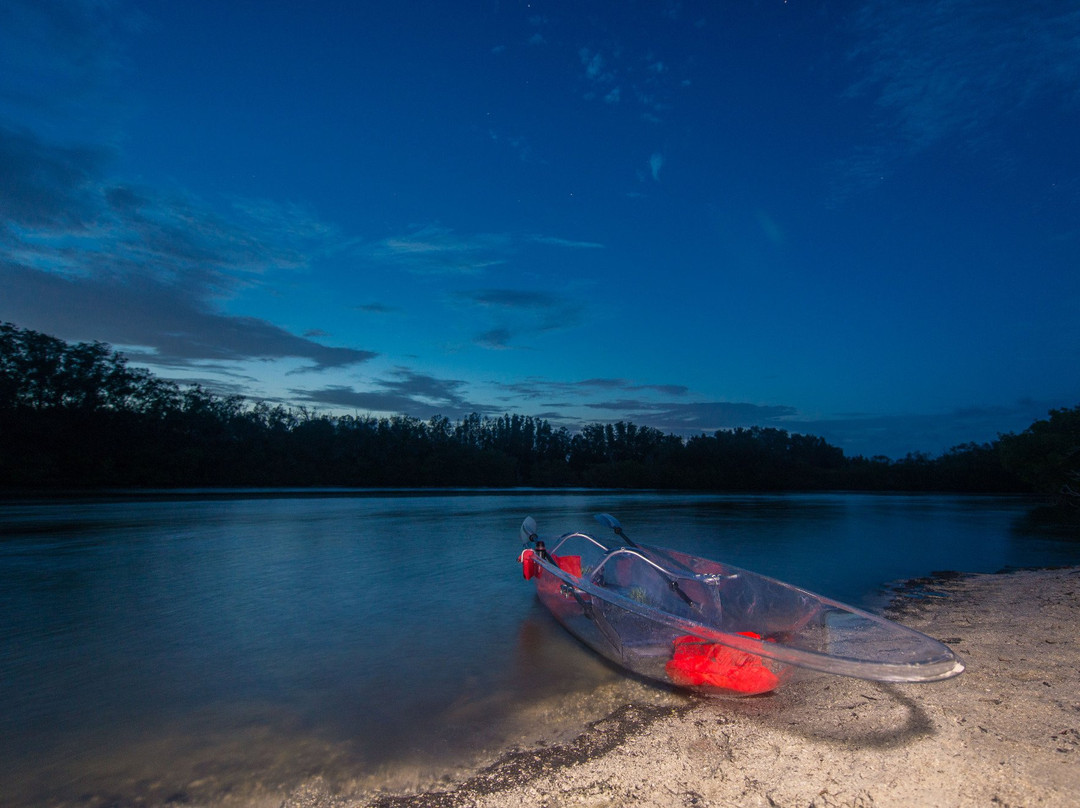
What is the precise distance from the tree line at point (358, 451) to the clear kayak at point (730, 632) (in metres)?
29.5

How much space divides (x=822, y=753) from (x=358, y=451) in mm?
62753

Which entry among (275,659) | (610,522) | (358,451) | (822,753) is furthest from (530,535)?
(358,451)

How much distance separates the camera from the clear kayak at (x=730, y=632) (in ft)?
10.3

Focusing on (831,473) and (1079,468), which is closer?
(1079,468)

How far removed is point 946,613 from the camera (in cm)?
666

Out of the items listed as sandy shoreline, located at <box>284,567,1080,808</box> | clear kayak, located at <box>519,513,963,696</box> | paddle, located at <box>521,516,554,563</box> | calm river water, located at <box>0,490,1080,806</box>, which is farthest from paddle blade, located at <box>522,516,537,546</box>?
sandy shoreline, located at <box>284,567,1080,808</box>

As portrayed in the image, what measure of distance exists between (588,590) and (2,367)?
152 feet

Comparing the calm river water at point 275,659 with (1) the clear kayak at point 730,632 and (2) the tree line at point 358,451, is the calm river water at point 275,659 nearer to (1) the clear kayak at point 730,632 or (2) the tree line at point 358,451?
(1) the clear kayak at point 730,632

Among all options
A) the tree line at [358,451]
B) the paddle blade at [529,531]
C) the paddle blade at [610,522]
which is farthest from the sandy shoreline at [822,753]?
the tree line at [358,451]

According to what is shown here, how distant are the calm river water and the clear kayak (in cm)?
39

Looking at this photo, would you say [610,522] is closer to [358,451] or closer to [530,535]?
[530,535]

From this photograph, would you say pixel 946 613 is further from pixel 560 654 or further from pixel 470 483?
pixel 470 483

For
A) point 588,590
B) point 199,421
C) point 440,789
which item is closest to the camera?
point 440,789

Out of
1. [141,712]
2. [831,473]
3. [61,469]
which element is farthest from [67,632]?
[831,473]
